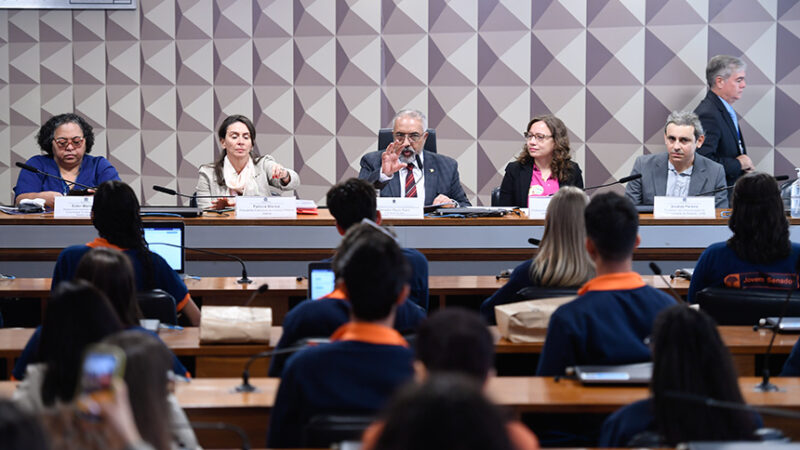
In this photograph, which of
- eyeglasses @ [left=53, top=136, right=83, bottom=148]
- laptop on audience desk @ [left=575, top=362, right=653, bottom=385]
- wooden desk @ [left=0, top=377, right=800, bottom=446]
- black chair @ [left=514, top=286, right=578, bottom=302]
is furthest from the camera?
eyeglasses @ [left=53, top=136, right=83, bottom=148]

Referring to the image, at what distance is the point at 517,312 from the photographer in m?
3.25

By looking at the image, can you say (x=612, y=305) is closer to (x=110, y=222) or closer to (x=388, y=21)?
(x=110, y=222)

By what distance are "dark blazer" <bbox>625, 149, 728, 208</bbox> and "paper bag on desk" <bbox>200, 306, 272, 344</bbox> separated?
11.2ft

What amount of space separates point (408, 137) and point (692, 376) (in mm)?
4209

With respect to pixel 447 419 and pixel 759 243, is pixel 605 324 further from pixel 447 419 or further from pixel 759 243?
pixel 447 419

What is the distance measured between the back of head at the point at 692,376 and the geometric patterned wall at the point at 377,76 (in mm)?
5755

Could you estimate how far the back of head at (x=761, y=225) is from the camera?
11.7 ft

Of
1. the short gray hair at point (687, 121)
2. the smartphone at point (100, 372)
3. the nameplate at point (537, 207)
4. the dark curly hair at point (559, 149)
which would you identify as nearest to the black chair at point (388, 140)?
the dark curly hair at point (559, 149)

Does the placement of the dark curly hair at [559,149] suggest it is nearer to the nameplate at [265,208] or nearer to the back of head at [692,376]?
the nameplate at [265,208]

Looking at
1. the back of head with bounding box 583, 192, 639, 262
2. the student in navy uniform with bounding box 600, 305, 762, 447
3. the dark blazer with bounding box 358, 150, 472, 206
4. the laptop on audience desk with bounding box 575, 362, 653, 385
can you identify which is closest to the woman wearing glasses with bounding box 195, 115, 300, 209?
the dark blazer with bounding box 358, 150, 472, 206

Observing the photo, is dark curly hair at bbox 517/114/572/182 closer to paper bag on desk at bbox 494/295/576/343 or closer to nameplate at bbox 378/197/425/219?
nameplate at bbox 378/197/425/219

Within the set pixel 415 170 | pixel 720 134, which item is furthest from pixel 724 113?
pixel 415 170

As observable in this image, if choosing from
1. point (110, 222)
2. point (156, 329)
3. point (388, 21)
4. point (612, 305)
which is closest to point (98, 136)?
point (388, 21)

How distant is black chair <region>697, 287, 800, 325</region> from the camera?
3.35 metres
